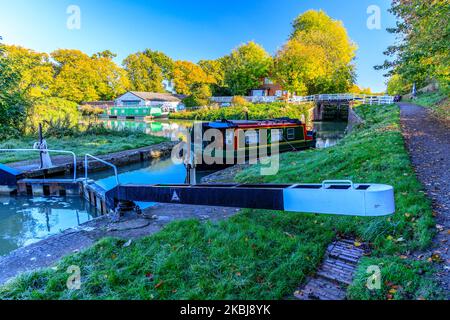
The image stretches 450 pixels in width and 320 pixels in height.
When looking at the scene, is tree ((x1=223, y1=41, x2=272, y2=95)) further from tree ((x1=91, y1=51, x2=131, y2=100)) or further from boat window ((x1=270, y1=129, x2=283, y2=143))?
boat window ((x1=270, y1=129, x2=283, y2=143))

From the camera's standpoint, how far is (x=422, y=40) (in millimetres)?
8742

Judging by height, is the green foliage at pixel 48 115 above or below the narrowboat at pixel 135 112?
below

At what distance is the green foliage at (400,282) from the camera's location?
98.4 inches

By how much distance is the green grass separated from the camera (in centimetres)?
1316

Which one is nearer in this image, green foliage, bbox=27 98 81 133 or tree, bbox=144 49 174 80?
green foliage, bbox=27 98 81 133

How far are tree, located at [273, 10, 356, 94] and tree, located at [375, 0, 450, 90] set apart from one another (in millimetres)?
Answer: 27193

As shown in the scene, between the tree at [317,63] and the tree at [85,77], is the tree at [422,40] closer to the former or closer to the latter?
the tree at [317,63]

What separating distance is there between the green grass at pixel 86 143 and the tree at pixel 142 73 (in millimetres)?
50278

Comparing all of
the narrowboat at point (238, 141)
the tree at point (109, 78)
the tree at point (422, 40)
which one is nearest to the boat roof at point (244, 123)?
the narrowboat at point (238, 141)

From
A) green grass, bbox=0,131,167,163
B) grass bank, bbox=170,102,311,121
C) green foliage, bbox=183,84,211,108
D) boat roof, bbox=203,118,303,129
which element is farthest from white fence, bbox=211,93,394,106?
green grass, bbox=0,131,167,163

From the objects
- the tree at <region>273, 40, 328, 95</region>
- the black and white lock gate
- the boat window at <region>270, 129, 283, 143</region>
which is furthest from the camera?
the tree at <region>273, 40, 328, 95</region>

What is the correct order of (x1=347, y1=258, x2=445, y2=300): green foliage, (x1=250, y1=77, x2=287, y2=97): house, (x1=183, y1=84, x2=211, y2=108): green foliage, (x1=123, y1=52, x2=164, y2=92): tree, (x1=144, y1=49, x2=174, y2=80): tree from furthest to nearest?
1. (x1=144, y1=49, x2=174, y2=80): tree
2. (x1=123, y1=52, x2=164, y2=92): tree
3. (x1=250, y1=77, x2=287, y2=97): house
4. (x1=183, y1=84, x2=211, y2=108): green foliage
5. (x1=347, y1=258, x2=445, y2=300): green foliage
